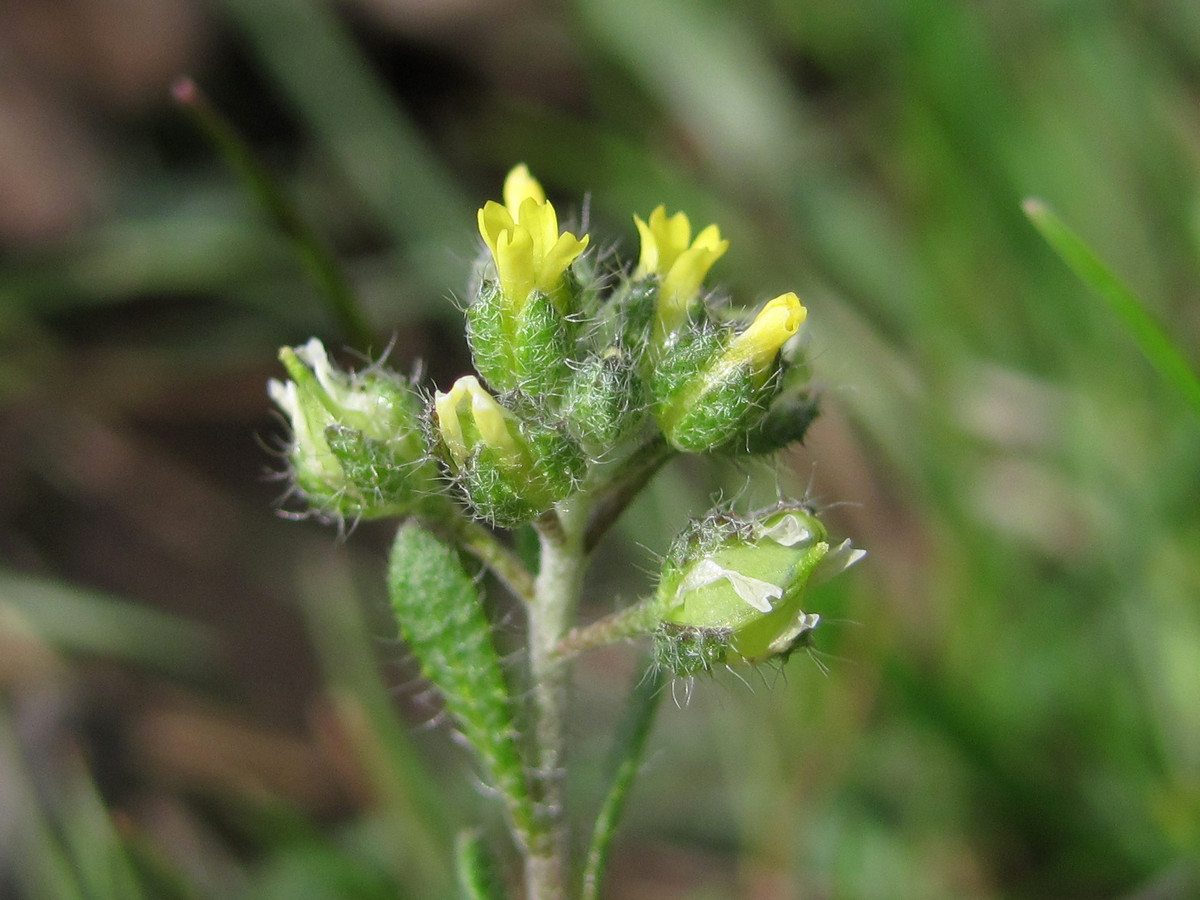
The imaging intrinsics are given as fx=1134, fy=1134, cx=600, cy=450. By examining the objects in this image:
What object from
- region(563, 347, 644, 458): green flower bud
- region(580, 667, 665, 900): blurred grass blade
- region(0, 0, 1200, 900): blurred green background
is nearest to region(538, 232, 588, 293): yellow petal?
region(563, 347, 644, 458): green flower bud

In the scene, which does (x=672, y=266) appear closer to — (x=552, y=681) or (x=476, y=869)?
(x=552, y=681)

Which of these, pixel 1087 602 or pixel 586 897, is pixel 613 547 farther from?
pixel 586 897

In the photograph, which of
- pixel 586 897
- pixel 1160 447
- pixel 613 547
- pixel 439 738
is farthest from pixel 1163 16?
pixel 586 897

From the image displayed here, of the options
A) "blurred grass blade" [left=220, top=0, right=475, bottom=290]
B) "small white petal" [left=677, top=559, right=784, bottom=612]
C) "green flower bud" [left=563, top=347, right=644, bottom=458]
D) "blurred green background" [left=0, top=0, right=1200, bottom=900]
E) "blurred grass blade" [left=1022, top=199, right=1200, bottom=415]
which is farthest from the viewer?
"blurred grass blade" [left=220, top=0, right=475, bottom=290]

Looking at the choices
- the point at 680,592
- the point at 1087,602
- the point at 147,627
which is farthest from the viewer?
the point at 147,627

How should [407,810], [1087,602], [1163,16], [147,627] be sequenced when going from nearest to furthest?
[407,810]
[1087,602]
[147,627]
[1163,16]

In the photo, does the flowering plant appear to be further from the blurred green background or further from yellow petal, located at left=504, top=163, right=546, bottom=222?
the blurred green background

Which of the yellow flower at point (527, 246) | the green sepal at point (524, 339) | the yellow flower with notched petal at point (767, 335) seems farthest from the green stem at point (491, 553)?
the yellow flower with notched petal at point (767, 335)
